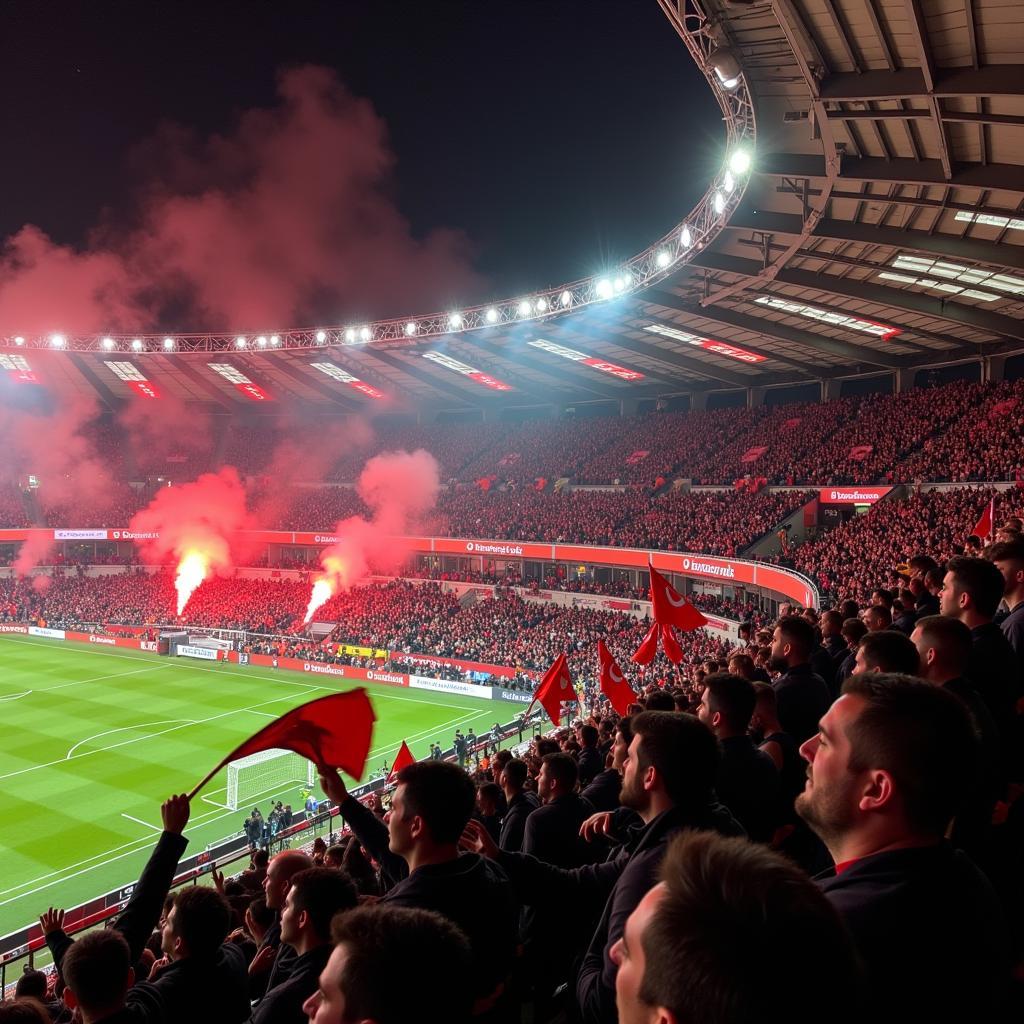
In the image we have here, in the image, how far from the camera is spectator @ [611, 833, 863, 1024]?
A: 1.30 metres

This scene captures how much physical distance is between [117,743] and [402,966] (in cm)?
3216

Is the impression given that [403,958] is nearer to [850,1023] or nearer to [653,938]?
[653,938]

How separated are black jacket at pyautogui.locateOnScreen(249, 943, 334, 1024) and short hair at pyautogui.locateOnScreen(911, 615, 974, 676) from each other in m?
3.27

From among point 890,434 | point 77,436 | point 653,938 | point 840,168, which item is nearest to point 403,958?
point 653,938

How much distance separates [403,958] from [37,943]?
51.1 ft

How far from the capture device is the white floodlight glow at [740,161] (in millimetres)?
19664

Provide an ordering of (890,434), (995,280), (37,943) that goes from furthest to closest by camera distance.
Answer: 1. (890,434)
2. (995,280)
3. (37,943)

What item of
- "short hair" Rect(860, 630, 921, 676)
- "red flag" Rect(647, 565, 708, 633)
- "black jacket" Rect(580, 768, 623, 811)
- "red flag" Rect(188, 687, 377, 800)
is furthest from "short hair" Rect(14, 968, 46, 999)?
"red flag" Rect(647, 565, 708, 633)

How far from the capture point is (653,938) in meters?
1.45

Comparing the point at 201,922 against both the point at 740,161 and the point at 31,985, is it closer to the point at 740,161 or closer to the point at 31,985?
the point at 31,985

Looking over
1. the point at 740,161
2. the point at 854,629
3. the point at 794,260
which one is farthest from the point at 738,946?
the point at 794,260

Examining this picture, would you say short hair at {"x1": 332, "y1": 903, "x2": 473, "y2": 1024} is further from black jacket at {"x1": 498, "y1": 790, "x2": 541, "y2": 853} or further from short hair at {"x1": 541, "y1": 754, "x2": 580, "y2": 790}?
black jacket at {"x1": 498, "y1": 790, "x2": 541, "y2": 853}

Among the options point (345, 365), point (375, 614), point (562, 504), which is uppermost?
point (345, 365)

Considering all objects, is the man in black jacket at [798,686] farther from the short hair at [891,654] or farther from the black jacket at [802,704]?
the short hair at [891,654]
